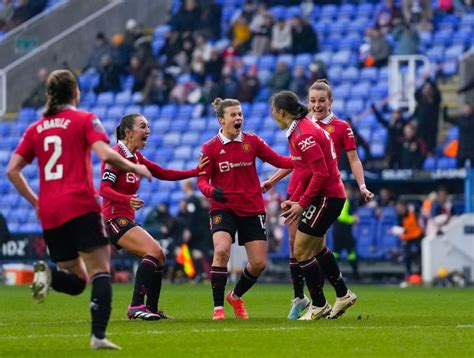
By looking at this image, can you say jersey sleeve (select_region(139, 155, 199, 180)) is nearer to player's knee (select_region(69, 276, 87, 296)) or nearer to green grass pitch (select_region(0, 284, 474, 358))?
green grass pitch (select_region(0, 284, 474, 358))

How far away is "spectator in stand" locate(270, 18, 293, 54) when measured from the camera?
3178 cm

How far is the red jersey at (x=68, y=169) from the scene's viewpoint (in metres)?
9.82

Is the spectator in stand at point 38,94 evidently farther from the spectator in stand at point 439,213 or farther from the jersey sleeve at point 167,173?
the jersey sleeve at point 167,173

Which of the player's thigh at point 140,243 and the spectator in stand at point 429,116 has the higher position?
A: the spectator in stand at point 429,116

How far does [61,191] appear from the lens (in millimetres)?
9836

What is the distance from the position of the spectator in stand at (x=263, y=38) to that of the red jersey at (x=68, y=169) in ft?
73.9

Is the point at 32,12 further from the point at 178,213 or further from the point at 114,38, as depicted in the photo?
the point at 178,213

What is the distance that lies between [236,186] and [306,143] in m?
1.13

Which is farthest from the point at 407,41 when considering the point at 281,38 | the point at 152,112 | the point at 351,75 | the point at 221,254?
the point at 221,254

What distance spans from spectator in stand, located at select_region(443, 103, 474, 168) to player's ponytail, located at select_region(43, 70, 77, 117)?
1618 cm

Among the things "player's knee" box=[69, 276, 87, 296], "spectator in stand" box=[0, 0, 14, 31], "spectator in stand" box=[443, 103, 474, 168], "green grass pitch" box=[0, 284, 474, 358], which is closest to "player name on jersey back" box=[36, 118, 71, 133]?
"player's knee" box=[69, 276, 87, 296]

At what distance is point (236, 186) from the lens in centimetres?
1337

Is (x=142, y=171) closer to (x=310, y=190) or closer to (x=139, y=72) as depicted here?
(x=310, y=190)

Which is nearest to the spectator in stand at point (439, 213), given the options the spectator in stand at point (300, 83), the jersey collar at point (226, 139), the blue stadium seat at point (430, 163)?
the blue stadium seat at point (430, 163)
